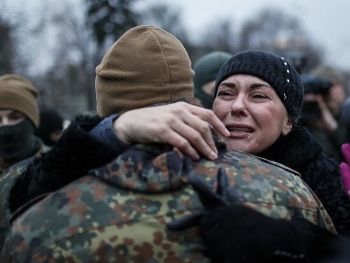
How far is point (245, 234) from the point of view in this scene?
150cm

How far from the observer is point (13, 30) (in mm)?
11305

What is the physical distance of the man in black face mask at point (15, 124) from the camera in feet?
14.6

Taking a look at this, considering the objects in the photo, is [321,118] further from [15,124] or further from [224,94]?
[224,94]

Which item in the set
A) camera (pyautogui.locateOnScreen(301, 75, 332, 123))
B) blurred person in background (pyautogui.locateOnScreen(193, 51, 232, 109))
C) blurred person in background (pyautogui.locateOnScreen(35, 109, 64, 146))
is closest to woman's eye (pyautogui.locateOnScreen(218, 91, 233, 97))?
blurred person in background (pyautogui.locateOnScreen(193, 51, 232, 109))

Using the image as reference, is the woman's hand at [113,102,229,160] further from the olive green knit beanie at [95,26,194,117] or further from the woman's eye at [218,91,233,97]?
the woman's eye at [218,91,233,97]

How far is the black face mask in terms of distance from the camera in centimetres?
446

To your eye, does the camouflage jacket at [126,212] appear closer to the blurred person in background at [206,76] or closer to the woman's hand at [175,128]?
the woman's hand at [175,128]

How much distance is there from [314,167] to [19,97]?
8.93 ft

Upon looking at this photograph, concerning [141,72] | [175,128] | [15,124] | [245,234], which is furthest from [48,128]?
[245,234]

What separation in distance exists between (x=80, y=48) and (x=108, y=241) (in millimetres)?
19368

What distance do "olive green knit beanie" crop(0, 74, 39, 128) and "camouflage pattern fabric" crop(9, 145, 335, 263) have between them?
9.67 ft

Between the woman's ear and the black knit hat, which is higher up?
the black knit hat

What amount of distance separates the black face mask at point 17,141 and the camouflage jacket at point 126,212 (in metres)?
2.90

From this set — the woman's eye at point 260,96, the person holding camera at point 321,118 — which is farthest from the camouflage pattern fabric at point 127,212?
the person holding camera at point 321,118
